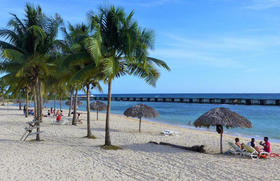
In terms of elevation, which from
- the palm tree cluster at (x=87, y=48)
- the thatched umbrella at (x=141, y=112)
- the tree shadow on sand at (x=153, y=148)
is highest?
the palm tree cluster at (x=87, y=48)

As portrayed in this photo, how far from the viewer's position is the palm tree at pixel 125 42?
7855mm

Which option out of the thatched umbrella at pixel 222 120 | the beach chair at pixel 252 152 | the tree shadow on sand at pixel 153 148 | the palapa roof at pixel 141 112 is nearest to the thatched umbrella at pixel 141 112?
the palapa roof at pixel 141 112

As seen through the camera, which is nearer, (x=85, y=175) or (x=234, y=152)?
(x=85, y=175)

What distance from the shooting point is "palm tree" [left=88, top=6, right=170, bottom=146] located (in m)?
7.86

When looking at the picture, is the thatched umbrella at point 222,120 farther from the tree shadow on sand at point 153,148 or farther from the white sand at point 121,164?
the tree shadow on sand at point 153,148

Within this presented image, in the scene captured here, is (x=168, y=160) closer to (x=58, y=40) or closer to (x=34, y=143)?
(x=34, y=143)

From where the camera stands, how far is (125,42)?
25.8 feet

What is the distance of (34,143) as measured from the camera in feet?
29.9

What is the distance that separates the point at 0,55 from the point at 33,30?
1.57 meters

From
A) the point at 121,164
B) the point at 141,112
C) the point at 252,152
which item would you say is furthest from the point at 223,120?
the point at 141,112

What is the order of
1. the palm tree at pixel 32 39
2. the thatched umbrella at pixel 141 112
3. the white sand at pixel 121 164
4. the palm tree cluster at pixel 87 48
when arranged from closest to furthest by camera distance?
the white sand at pixel 121 164 < the palm tree cluster at pixel 87 48 < the palm tree at pixel 32 39 < the thatched umbrella at pixel 141 112

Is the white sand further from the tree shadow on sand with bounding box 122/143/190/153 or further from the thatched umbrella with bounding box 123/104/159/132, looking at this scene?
the thatched umbrella with bounding box 123/104/159/132

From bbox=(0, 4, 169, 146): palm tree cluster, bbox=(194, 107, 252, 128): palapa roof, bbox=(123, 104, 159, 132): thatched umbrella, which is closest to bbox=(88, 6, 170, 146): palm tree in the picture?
bbox=(0, 4, 169, 146): palm tree cluster

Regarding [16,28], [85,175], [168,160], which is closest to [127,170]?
[85,175]
